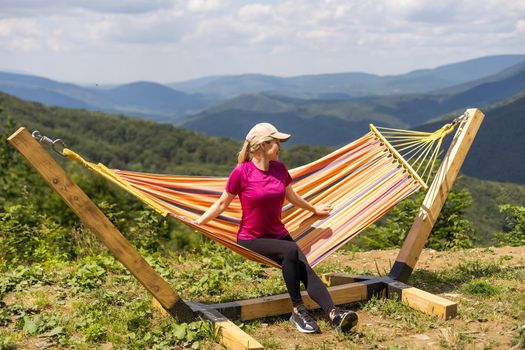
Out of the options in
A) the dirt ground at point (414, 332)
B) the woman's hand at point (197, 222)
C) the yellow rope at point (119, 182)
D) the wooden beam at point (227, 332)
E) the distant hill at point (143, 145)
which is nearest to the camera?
the wooden beam at point (227, 332)

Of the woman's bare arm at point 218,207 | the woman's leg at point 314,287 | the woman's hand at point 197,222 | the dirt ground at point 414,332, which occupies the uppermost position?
the woman's bare arm at point 218,207

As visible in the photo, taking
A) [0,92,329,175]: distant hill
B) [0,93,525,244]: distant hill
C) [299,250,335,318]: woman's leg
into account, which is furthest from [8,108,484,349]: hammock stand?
[0,92,329,175]: distant hill

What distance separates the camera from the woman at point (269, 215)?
138 inches

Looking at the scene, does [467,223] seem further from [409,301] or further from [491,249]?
[409,301]

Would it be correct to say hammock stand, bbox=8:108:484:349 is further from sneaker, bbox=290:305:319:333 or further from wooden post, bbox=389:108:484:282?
sneaker, bbox=290:305:319:333

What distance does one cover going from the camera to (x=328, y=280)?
460cm

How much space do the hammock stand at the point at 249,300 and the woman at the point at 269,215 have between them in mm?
327

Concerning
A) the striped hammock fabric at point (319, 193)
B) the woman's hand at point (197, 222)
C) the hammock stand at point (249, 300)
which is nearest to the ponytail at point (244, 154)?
the striped hammock fabric at point (319, 193)

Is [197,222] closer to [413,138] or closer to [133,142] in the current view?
[413,138]

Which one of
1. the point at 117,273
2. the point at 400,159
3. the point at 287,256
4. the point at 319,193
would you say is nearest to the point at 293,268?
the point at 287,256

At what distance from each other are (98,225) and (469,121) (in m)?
3.08

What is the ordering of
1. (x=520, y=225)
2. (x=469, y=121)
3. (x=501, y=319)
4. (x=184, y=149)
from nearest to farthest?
Result: (x=501, y=319)
(x=469, y=121)
(x=520, y=225)
(x=184, y=149)

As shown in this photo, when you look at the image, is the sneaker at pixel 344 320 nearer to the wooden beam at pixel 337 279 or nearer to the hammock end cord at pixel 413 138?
the wooden beam at pixel 337 279

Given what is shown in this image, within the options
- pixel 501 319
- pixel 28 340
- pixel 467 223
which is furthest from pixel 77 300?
pixel 467 223
